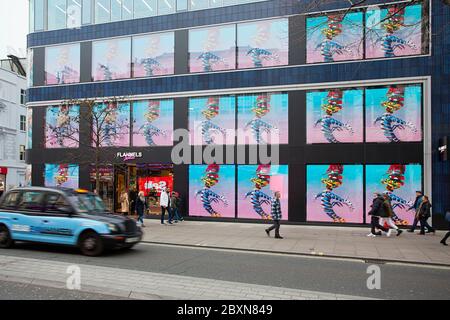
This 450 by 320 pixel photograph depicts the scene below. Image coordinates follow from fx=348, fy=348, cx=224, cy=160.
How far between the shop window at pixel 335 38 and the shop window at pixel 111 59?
379 inches

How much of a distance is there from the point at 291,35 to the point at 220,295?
45.4 feet

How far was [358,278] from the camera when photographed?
23.0 feet

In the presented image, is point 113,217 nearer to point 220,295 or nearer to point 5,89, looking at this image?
point 220,295

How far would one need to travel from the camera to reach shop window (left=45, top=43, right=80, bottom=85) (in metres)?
19.9

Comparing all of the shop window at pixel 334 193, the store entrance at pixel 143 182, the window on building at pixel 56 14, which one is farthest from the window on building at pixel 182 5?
the shop window at pixel 334 193

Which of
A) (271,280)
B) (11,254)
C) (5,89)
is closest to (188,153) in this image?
(11,254)

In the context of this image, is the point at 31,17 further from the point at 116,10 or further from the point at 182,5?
the point at 182,5

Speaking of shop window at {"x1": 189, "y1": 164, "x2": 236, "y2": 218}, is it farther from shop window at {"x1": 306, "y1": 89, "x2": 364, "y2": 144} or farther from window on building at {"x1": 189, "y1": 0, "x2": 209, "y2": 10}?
window on building at {"x1": 189, "y1": 0, "x2": 209, "y2": 10}

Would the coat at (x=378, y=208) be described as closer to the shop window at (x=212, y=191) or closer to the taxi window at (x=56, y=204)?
the shop window at (x=212, y=191)

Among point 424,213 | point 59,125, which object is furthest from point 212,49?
point 424,213

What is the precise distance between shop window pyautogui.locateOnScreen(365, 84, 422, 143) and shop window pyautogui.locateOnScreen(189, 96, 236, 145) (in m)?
6.22

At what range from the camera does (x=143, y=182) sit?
18.4 m

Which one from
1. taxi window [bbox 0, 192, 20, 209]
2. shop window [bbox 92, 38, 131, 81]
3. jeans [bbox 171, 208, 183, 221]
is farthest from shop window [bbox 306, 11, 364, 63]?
taxi window [bbox 0, 192, 20, 209]

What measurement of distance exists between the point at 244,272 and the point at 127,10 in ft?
55.8
